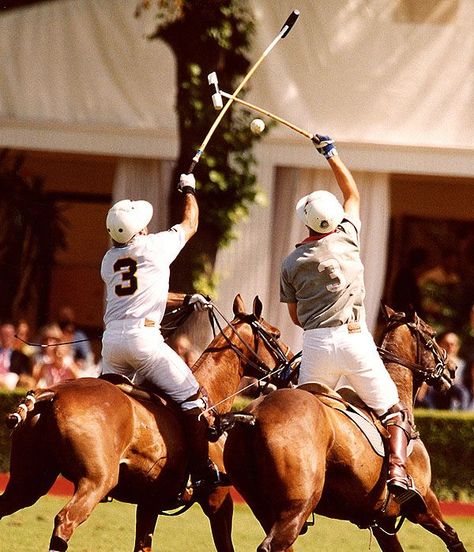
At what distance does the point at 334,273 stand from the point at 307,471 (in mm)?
1145

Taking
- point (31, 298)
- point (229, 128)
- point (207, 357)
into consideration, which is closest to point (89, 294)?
point (31, 298)

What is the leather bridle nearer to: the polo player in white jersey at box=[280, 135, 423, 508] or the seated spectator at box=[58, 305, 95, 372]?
the polo player in white jersey at box=[280, 135, 423, 508]

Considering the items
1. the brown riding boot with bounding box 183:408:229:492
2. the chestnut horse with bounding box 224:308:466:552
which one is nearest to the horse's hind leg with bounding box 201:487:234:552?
the brown riding boot with bounding box 183:408:229:492

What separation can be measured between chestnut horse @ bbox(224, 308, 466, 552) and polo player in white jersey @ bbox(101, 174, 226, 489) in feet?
2.40

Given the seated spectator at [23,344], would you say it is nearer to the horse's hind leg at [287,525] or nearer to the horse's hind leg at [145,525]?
the horse's hind leg at [145,525]

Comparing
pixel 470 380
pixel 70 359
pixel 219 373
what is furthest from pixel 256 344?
pixel 470 380

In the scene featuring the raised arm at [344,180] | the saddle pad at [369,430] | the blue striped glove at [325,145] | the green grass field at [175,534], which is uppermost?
the blue striped glove at [325,145]

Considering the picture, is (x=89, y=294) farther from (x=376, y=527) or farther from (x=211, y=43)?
(x=376, y=527)

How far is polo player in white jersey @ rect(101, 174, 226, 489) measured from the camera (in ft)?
24.8

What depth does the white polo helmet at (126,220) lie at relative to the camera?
753 centimetres

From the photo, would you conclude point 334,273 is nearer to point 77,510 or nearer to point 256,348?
point 256,348

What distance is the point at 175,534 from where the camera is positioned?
10023 mm

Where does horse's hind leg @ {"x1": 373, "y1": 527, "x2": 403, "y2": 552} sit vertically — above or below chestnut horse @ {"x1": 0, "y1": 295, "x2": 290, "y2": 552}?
below

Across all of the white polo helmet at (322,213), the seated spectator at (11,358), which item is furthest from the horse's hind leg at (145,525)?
the seated spectator at (11,358)
